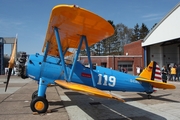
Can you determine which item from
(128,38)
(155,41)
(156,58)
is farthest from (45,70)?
(128,38)

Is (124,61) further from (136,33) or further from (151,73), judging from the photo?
(136,33)

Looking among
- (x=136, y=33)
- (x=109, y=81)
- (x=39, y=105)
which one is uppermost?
(x=136, y=33)

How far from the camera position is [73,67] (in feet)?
21.6

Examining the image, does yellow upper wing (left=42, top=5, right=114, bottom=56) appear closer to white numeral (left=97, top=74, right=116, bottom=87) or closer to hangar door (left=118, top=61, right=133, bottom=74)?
white numeral (left=97, top=74, right=116, bottom=87)

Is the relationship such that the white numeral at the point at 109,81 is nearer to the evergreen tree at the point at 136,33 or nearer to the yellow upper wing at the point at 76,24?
the yellow upper wing at the point at 76,24

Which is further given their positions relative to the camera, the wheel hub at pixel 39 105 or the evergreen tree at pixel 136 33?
the evergreen tree at pixel 136 33

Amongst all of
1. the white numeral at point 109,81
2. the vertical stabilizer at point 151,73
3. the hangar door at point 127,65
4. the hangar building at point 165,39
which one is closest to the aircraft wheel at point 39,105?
the white numeral at point 109,81

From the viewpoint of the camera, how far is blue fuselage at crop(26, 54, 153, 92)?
693cm

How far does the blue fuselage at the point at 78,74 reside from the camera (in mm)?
6926

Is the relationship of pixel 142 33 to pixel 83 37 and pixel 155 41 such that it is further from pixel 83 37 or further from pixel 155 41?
pixel 83 37

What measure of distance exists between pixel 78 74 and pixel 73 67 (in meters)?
0.61

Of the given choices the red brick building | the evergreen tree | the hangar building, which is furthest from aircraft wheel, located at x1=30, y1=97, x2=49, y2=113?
the evergreen tree

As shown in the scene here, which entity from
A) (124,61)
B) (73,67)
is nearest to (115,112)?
(73,67)

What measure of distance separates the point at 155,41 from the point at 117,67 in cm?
1150
